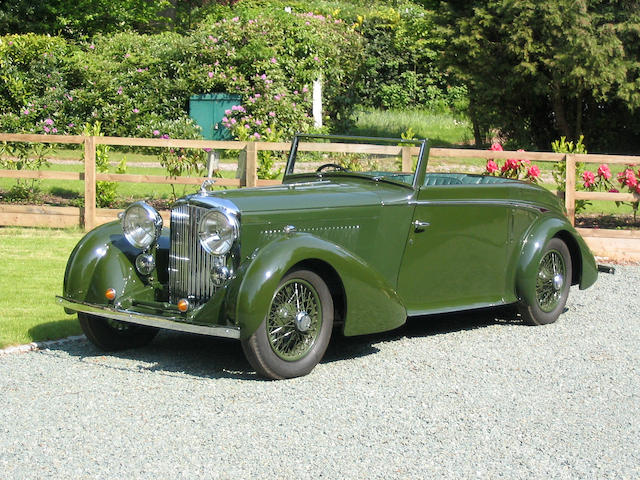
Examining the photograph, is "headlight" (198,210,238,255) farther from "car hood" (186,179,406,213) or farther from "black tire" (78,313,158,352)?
"black tire" (78,313,158,352)

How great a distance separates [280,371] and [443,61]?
1518 cm

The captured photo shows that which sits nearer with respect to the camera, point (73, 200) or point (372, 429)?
point (372, 429)

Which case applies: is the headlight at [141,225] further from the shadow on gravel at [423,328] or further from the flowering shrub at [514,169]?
the flowering shrub at [514,169]

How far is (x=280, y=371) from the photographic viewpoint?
5.41 m

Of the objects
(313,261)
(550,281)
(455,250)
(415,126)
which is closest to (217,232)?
(313,261)

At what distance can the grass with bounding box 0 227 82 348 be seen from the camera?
21.9ft

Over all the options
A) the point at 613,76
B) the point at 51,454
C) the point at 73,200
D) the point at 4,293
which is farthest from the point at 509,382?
the point at 613,76

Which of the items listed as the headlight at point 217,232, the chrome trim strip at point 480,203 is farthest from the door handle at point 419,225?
the headlight at point 217,232

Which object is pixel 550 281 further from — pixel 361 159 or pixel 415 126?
pixel 415 126

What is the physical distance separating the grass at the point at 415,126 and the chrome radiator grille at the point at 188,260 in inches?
617

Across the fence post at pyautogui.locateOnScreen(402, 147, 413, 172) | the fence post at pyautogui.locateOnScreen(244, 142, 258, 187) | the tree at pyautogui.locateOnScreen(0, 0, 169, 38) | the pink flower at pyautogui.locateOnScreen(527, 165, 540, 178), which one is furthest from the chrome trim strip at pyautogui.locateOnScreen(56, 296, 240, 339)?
the tree at pyautogui.locateOnScreen(0, 0, 169, 38)

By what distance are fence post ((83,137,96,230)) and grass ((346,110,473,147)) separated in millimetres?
10535

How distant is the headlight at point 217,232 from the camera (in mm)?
5531

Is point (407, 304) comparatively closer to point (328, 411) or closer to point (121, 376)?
point (328, 411)
